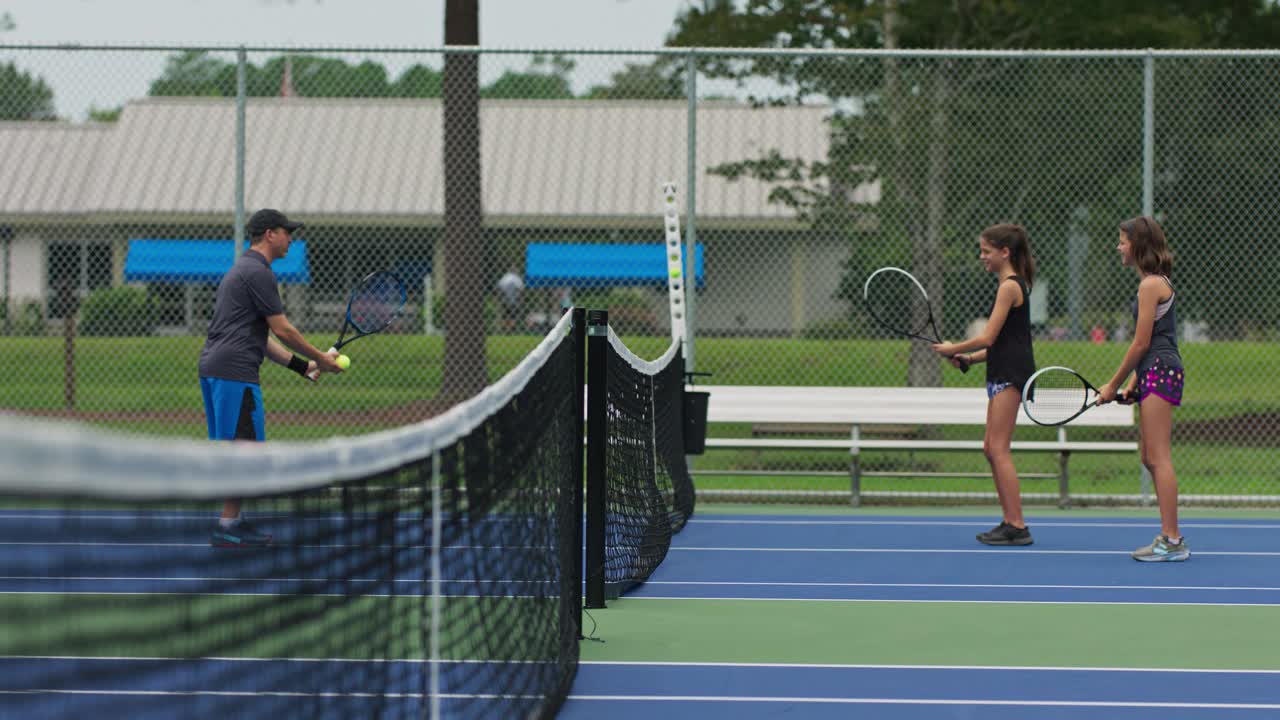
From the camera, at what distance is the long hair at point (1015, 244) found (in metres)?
9.01

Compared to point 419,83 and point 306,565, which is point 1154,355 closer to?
point 306,565

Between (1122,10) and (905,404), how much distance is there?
6.55 m

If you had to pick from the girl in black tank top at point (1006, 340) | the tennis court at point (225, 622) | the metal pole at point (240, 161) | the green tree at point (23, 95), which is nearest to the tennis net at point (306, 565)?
the tennis court at point (225, 622)

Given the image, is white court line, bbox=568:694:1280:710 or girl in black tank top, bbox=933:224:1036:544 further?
girl in black tank top, bbox=933:224:1036:544

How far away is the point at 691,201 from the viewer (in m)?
10.7

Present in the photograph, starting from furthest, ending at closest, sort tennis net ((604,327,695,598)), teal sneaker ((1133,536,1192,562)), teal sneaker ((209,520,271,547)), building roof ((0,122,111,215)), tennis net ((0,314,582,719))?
building roof ((0,122,111,215)), teal sneaker ((1133,536,1192,562)), tennis net ((604,327,695,598)), teal sneaker ((209,520,271,547)), tennis net ((0,314,582,719))

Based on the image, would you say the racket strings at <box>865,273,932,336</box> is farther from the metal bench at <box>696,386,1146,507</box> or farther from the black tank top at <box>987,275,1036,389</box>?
the black tank top at <box>987,275,1036,389</box>

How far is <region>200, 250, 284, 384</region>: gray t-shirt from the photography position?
795cm

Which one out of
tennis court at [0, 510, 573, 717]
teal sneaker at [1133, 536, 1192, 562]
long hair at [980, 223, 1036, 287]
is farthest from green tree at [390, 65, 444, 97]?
tennis court at [0, 510, 573, 717]

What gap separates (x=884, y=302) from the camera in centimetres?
1124

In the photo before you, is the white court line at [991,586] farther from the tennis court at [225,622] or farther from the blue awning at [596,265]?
the blue awning at [596,265]

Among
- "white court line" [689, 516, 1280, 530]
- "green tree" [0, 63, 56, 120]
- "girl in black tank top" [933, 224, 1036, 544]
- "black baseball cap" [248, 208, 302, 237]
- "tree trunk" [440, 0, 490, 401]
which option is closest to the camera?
"black baseball cap" [248, 208, 302, 237]

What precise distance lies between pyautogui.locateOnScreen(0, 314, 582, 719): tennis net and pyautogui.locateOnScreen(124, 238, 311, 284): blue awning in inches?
222

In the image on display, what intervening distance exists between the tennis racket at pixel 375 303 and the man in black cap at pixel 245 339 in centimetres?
132
